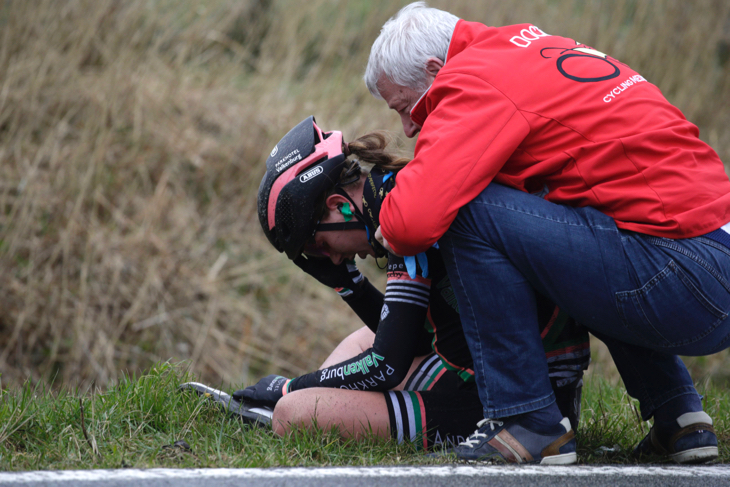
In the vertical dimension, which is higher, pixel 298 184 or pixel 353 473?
pixel 298 184

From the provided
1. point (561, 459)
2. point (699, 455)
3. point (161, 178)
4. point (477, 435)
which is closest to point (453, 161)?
point (477, 435)

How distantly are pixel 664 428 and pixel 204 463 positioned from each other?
5.73 feet

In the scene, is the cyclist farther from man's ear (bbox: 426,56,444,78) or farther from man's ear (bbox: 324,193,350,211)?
man's ear (bbox: 426,56,444,78)

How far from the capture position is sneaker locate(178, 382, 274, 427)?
2.86 metres

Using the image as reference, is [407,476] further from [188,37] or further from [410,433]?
[188,37]

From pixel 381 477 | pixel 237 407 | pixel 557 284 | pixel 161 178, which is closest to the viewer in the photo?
pixel 381 477

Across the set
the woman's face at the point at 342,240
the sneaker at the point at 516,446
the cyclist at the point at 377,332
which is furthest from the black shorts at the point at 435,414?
the woman's face at the point at 342,240

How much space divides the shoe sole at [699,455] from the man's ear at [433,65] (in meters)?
1.76

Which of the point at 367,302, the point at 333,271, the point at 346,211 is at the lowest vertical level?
the point at 367,302

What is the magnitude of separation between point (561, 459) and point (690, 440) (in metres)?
0.59

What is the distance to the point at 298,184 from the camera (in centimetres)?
294

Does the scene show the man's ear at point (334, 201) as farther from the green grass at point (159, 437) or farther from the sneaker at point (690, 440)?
the sneaker at point (690, 440)

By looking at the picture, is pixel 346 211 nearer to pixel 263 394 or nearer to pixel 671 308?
pixel 263 394

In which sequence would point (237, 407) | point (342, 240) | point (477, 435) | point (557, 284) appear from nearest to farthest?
point (557, 284), point (477, 435), point (237, 407), point (342, 240)
